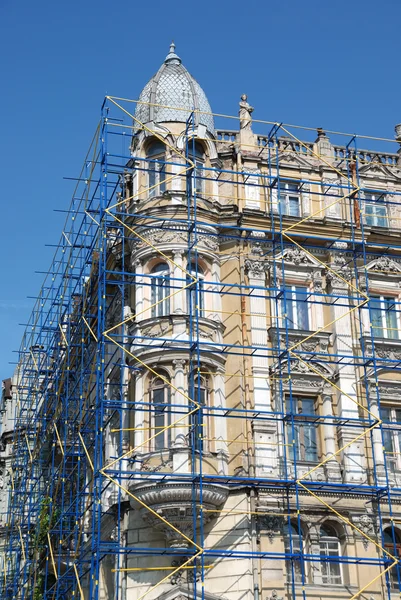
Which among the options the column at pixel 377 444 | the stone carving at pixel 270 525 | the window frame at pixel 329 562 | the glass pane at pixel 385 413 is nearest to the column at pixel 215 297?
the column at pixel 377 444

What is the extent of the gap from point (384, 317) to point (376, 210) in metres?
4.46

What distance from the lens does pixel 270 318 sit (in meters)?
36.2

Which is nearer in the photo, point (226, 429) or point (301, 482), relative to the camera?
point (301, 482)

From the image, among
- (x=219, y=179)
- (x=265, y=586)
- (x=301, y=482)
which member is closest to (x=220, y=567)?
(x=265, y=586)

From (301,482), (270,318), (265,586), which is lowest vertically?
(265,586)

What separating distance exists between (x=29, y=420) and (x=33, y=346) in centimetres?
325

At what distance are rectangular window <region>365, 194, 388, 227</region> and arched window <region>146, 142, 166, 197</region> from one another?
7.88 meters

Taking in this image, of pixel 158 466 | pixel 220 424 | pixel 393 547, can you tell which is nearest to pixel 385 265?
pixel 220 424

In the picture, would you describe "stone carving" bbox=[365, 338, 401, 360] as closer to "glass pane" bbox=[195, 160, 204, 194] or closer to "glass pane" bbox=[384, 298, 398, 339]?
"glass pane" bbox=[384, 298, 398, 339]

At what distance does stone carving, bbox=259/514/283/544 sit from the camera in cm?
3262

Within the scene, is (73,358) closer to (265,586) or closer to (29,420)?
(29,420)

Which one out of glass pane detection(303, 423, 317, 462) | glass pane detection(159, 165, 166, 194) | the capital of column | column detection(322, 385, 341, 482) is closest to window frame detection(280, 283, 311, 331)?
column detection(322, 385, 341, 482)

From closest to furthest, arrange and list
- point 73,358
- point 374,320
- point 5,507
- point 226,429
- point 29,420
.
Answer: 1. point 226,429
2. point 374,320
3. point 73,358
4. point 29,420
5. point 5,507

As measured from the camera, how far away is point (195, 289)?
3362cm
